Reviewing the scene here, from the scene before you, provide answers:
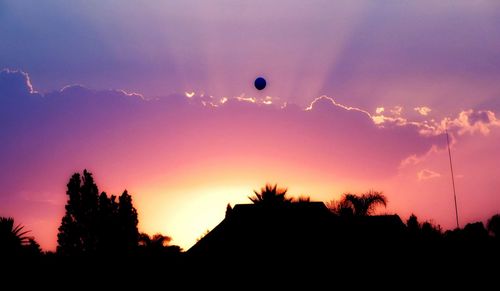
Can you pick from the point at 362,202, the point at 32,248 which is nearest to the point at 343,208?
the point at 362,202

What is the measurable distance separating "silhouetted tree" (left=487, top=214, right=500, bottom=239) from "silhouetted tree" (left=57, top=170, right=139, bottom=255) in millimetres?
34560

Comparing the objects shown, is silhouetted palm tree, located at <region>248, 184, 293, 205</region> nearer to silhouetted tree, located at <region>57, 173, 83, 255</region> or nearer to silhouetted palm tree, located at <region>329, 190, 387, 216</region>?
silhouetted palm tree, located at <region>329, 190, 387, 216</region>

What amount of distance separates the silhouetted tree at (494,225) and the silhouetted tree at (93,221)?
34.6m

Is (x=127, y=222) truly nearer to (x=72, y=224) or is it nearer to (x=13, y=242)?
(x=72, y=224)

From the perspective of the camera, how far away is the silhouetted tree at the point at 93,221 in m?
47.4

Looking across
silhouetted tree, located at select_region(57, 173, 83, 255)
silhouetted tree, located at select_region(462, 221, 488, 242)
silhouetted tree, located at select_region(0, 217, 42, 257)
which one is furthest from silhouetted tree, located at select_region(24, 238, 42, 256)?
silhouetted tree, located at select_region(462, 221, 488, 242)

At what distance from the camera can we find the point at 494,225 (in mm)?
29375

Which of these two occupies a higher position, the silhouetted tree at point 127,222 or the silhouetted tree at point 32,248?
the silhouetted tree at point 127,222

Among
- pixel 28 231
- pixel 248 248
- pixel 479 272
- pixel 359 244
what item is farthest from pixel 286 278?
pixel 28 231

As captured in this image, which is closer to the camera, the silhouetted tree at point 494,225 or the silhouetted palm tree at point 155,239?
Result: the silhouetted tree at point 494,225

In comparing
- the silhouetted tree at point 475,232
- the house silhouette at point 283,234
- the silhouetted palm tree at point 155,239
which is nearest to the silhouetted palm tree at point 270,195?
the house silhouette at point 283,234

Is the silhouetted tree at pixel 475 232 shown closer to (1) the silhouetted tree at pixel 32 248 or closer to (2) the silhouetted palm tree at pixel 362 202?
(2) the silhouetted palm tree at pixel 362 202

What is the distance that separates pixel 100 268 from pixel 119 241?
28494 millimetres

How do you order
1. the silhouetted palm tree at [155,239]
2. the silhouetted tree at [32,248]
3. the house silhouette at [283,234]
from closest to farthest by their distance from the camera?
the house silhouette at [283,234] < the silhouetted tree at [32,248] < the silhouetted palm tree at [155,239]
